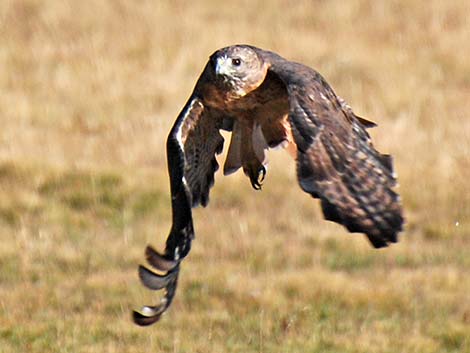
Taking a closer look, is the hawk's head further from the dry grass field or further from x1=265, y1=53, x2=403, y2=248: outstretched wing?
the dry grass field

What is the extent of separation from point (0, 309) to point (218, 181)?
386cm

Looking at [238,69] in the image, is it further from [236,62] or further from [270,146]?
[270,146]

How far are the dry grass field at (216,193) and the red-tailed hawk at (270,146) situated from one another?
146 centimetres

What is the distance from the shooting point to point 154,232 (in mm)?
13141

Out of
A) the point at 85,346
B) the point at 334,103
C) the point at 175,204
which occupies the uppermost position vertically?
the point at 334,103

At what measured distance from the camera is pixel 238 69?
9.26m

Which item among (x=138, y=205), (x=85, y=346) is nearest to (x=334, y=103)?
(x=85, y=346)

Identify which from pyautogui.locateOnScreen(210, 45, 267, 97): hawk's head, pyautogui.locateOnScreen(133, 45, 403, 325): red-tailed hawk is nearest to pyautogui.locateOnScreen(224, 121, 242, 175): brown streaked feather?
pyautogui.locateOnScreen(133, 45, 403, 325): red-tailed hawk

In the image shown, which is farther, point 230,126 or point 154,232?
point 154,232

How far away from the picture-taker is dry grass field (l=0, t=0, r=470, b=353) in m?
10.8

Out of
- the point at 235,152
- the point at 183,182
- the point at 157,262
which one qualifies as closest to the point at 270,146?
the point at 235,152

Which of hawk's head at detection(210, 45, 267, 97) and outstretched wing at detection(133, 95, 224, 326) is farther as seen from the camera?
hawk's head at detection(210, 45, 267, 97)

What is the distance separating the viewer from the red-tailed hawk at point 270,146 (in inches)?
310

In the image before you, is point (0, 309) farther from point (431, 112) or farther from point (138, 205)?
point (431, 112)
